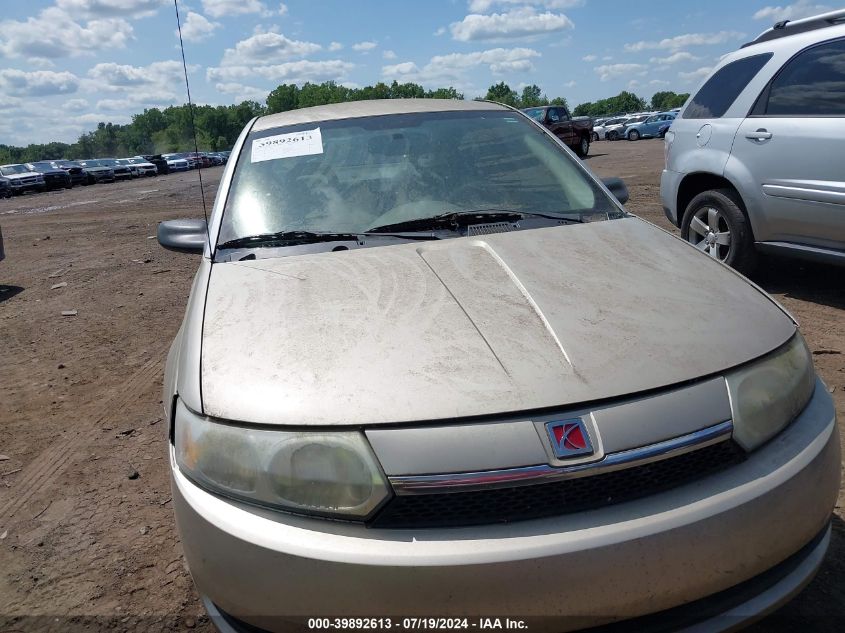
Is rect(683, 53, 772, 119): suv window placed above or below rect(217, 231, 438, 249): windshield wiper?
above

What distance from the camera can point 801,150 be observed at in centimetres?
467

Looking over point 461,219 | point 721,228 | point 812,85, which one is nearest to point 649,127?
point 721,228

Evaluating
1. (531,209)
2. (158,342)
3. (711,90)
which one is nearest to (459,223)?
(531,209)

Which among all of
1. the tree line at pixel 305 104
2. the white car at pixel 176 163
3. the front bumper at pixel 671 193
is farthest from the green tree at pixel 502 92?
the front bumper at pixel 671 193

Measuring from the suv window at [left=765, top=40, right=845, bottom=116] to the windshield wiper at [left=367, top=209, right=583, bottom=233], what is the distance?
3.06 metres

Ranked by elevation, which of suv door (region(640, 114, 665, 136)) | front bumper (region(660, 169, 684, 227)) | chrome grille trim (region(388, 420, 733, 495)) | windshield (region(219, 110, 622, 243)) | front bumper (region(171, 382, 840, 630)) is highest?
suv door (region(640, 114, 665, 136))

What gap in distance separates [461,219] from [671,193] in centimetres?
391

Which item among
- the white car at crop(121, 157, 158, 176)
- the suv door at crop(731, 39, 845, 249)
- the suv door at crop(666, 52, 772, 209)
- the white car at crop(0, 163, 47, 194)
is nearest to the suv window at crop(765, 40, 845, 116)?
the suv door at crop(731, 39, 845, 249)

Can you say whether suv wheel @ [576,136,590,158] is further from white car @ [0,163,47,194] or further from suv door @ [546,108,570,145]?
white car @ [0,163,47,194]

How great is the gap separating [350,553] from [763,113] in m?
4.91

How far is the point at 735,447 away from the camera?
1.61 metres

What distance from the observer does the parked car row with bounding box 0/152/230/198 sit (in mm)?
31281

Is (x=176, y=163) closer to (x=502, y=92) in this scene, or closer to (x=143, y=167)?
(x=143, y=167)

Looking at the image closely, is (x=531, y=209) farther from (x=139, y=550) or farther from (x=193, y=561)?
(x=139, y=550)
